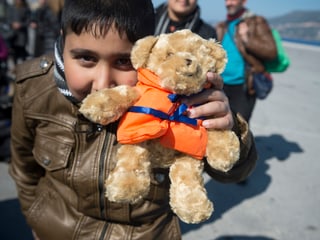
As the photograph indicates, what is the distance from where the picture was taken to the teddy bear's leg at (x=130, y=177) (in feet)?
2.74

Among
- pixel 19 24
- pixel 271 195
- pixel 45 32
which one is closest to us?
pixel 271 195

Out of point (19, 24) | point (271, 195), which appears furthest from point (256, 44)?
point (19, 24)

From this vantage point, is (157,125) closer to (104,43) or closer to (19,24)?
(104,43)

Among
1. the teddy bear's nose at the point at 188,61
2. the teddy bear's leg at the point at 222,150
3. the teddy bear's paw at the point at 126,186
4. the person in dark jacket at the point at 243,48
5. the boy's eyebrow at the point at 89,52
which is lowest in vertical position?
the person in dark jacket at the point at 243,48

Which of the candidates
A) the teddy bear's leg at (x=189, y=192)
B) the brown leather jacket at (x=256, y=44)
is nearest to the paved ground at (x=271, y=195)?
the brown leather jacket at (x=256, y=44)

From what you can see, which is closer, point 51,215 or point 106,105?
point 106,105

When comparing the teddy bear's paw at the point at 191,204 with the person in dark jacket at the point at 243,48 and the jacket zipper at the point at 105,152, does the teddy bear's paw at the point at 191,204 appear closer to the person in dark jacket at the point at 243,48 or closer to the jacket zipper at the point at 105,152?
the jacket zipper at the point at 105,152

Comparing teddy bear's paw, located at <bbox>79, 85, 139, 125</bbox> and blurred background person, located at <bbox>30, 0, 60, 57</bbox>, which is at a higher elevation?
teddy bear's paw, located at <bbox>79, 85, 139, 125</bbox>

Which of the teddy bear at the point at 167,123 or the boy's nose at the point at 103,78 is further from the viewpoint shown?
the boy's nose at the point at 103,78

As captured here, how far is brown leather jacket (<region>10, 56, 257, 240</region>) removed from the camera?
1191 millimetres

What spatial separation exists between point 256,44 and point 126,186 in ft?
8.44

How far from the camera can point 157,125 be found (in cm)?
85

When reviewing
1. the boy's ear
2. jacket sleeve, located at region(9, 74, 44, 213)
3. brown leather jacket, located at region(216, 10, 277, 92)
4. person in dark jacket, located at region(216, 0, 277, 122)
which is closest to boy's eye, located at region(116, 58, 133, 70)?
the boy's ear

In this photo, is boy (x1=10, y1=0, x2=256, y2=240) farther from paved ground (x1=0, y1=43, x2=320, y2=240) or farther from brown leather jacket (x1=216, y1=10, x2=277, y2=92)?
brown leather jacket (x1=216, y1=10, x2=277, y2=92)
